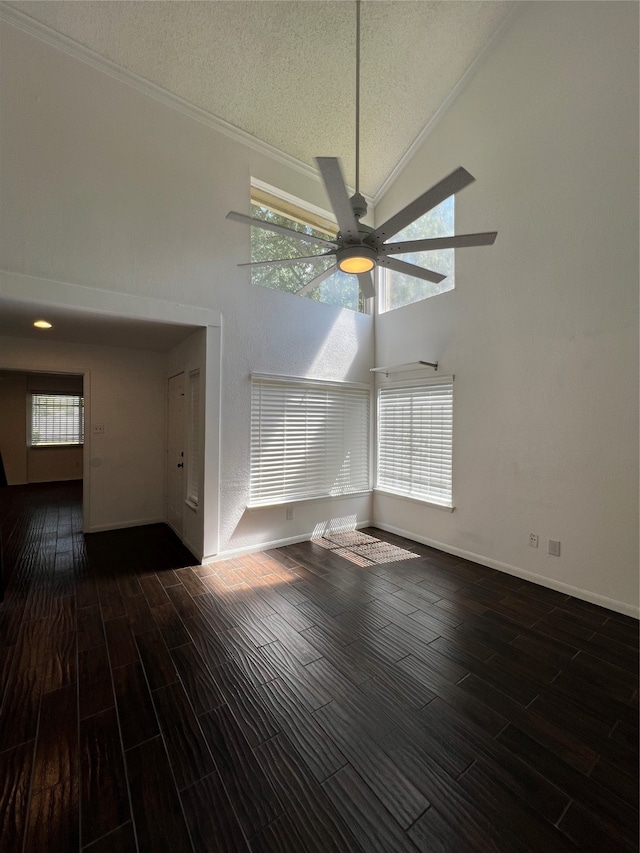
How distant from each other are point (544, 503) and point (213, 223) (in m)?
4.30

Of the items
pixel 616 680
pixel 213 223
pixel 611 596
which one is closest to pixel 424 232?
pixel 213 223

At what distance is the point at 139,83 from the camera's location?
132 inches

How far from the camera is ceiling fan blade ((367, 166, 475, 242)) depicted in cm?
169

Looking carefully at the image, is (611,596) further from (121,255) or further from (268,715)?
(121,255)

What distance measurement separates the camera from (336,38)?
3316 mm

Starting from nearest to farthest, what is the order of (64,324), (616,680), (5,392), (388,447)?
(616,680) → (64,324) → (388,447) → (5,392)

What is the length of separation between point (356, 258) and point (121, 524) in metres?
4.62

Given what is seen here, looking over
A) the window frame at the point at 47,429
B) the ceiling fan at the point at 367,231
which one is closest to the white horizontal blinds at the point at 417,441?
the ceiling fan at the point at 367,231

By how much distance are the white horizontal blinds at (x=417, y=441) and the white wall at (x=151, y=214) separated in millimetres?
1106

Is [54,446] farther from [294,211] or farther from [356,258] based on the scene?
[356,258]

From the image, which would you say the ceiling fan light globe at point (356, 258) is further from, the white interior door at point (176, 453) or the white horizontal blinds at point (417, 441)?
the white interior door at point (176, 453)

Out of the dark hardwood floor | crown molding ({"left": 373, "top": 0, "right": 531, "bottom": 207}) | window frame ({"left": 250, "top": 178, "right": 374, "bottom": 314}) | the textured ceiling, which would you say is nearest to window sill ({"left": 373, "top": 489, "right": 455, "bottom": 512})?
the dark hardwood floor

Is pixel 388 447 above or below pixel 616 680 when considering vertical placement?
above

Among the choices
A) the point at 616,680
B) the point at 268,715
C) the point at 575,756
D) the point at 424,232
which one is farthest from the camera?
the point at 424,232
